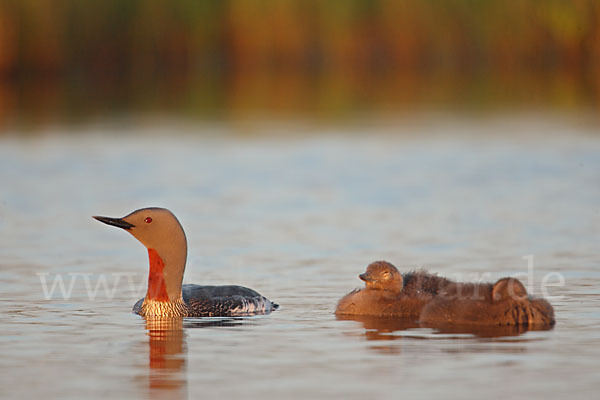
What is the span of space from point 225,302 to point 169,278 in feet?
1.18

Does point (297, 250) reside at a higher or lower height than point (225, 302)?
higher

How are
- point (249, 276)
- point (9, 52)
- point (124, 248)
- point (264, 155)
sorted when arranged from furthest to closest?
point (9, 52) → point (264, 155) → point (124, 248) → point (249, 276)

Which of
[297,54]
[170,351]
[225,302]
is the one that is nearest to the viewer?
[170,351]

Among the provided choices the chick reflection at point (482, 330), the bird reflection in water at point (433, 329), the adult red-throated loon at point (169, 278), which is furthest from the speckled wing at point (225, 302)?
the chick reflection at point (482, 330)

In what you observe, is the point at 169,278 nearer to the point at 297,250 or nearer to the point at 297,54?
the point at 297,250

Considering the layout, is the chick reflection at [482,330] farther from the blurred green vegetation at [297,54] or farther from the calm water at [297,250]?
the blurred green vegetation at [297,54]

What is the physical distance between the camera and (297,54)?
3312 centimetres

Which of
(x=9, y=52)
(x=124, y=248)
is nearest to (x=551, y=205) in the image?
(x=124, y=248)

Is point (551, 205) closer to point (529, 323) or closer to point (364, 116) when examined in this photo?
point (529, 323)

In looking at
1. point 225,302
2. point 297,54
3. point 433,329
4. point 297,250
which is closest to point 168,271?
point 225,302

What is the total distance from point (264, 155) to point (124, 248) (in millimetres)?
6976

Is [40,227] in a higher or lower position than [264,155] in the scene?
lower

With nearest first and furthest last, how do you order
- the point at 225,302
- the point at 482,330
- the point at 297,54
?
the point at 482,330 → the point at 225,302 → the point at 297,54

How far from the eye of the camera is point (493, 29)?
3034cm
